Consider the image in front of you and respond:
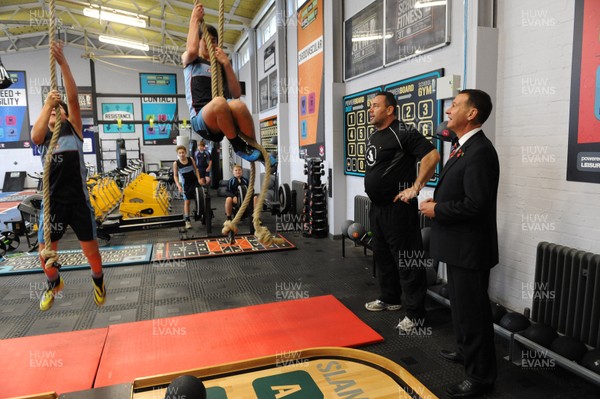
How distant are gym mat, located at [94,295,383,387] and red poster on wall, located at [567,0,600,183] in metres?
1.86

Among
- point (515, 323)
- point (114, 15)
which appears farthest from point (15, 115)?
point (515, 323)

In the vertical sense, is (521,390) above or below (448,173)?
below

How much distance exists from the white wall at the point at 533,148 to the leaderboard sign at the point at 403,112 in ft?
2.31

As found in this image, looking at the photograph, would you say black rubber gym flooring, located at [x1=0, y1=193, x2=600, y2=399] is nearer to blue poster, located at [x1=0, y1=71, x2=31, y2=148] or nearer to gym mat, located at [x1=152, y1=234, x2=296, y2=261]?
gym mat, located at [x1=152, y1=234, x2=296, y2=261]

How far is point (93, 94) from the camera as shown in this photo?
48.2ft

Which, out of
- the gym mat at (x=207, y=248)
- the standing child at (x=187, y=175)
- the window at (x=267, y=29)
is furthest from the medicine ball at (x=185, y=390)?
the window at (x=267, y=29)

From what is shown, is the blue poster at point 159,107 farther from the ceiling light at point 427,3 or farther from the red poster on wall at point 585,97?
the red poster on wall at point 585,97

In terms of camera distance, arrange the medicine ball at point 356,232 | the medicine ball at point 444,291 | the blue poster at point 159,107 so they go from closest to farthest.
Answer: the medicine ball at point 444,291 → the medicine ball at point 356,232 → the blue poster at point 159,107

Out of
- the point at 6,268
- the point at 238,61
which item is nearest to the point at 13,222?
the point at 6,268

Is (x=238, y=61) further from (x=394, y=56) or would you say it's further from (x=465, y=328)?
(x=465, y=328)

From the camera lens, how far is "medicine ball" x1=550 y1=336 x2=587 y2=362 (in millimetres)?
2361

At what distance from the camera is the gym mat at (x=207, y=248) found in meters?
5.46

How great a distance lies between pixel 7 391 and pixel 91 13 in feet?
25.4

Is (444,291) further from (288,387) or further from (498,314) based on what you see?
(288,387)
